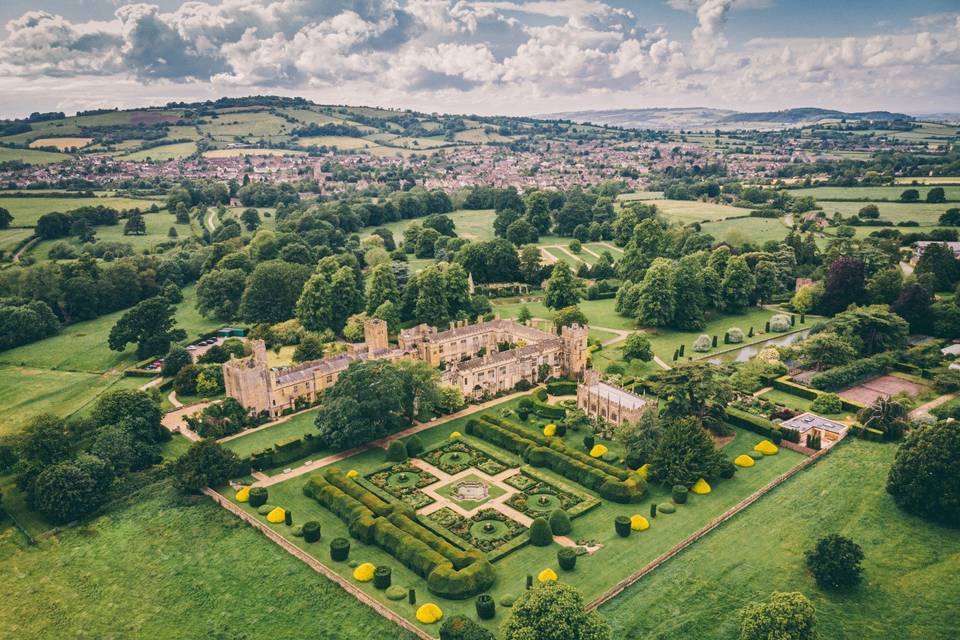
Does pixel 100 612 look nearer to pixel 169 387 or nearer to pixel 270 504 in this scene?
pixel 270 504

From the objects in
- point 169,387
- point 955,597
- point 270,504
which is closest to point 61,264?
point 169,387

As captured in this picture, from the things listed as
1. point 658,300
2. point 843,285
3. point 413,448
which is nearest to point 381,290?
point 658,300

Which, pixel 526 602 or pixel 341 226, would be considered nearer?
pixel 526 602

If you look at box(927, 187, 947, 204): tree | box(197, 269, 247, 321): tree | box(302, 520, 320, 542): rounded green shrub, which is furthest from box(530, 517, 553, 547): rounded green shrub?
box(927, 187, 947, 204): tree

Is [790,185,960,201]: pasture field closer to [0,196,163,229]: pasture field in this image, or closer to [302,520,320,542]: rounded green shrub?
[302,520,320,542]: rounded green shrub

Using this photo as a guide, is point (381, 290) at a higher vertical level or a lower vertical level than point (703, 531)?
higher

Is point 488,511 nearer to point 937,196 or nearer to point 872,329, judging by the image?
point 872,329
